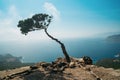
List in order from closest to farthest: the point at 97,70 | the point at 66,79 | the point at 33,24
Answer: the point at 66,79 < the point at 97,70 < the point at 33,24

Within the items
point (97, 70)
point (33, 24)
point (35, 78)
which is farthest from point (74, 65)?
point (33, 24)

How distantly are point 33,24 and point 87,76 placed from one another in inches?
615

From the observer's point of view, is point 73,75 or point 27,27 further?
Answer: point 27,27

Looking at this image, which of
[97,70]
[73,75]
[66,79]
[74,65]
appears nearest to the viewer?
[66,79]

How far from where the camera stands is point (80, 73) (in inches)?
948

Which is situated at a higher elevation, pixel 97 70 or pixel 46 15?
pixel 46 15

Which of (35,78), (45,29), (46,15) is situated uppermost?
(46,15)

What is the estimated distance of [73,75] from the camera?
23.4 metres

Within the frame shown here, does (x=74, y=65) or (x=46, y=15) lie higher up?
(x=46, y=15)

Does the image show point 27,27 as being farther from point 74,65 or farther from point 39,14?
point 74,65

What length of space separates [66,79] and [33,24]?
15.1 meters

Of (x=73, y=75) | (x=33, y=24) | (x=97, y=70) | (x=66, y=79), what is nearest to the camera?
(x=66, y=79)

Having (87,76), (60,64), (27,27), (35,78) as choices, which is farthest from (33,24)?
(87,76)

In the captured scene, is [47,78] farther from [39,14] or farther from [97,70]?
[39,14]
